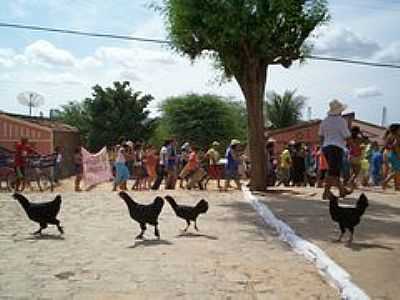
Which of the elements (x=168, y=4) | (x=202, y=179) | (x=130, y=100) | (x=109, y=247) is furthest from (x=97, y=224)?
(x=130, y=100)

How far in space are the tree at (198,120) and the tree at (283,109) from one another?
629 centimetres

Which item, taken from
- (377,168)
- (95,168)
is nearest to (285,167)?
(377,168)

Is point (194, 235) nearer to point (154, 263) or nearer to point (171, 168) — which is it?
point (154, 263)

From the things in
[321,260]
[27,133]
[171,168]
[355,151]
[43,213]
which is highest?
[27,133]

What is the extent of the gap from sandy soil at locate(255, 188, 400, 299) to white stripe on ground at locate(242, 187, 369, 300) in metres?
0.10

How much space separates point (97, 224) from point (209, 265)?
150 inches

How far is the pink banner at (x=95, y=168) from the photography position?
74.0ft

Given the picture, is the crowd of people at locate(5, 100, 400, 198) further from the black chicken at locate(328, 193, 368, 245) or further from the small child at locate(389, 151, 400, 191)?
the black chicken at locate(328, 193, 368, 245)

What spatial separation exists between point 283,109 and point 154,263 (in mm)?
50635

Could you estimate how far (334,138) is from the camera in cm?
1068

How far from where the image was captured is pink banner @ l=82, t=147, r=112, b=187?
2256cm

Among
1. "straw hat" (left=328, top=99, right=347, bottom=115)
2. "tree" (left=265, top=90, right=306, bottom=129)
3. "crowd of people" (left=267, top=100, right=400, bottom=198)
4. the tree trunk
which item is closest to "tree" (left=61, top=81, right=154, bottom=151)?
"tree" (left=265, top=90, right=306, bottom=129)

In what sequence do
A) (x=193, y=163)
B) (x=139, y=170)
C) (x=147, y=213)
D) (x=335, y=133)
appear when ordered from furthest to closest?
(x=139, y=170) < (x=193, y=163) < (x=335, y=133) < (x=147, y=213)

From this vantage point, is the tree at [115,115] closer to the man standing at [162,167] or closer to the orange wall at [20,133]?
the orange wall at [20,133]
